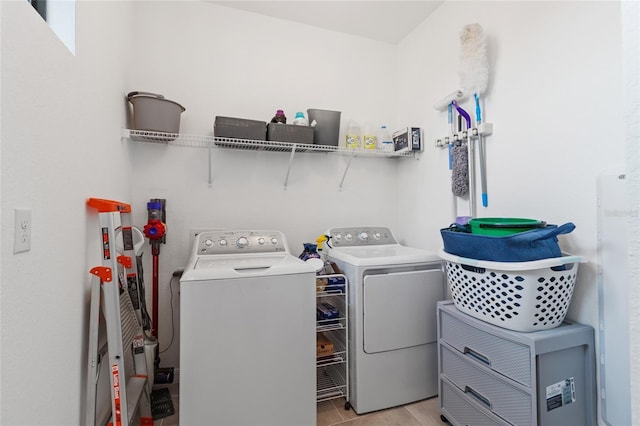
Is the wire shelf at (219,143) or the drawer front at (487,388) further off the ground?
the wire shelf at (219,143)

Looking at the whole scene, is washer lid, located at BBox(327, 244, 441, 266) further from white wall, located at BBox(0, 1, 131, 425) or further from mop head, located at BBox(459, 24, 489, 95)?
white wall, located at BBox(0, 1, 131, 425)

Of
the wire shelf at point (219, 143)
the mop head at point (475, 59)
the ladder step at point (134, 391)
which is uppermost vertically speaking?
the mop head at point (475, 59)

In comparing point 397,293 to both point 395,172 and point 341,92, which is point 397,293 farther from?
point 341,92

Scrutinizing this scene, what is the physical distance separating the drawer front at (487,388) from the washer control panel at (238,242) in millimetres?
1174

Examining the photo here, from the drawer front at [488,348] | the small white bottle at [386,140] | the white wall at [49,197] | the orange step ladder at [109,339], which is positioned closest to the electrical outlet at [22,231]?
the white wall at [49,197]

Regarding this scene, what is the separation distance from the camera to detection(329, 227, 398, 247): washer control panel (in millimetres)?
2232

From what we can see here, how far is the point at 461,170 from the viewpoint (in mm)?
1921

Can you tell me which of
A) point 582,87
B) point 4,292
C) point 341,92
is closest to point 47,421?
point 4,292

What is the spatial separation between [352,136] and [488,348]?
5.65ft

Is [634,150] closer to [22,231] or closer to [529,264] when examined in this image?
[529,264]

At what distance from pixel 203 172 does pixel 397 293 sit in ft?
5.19

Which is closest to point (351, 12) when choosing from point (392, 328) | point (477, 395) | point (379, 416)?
point (392, 328)

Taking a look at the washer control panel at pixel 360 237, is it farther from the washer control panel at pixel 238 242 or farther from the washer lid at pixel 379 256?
the washer control panel at pixel 238 242

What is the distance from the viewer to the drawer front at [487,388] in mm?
1210
